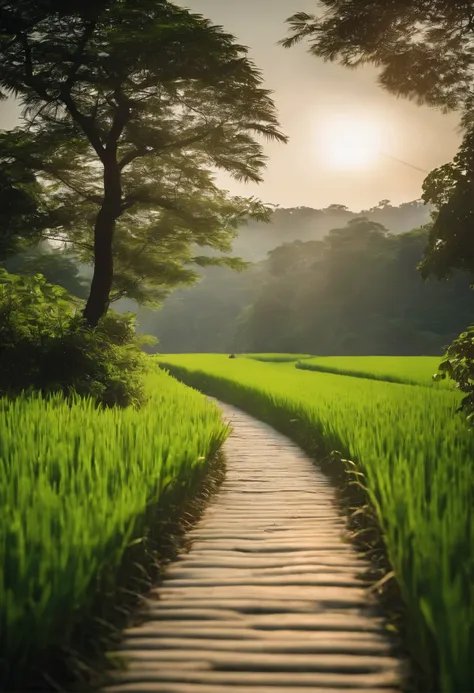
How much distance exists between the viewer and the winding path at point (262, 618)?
99.3 inches

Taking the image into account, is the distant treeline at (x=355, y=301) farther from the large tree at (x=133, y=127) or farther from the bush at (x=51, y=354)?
the bush at (x=51, y=354)

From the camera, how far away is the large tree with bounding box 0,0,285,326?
1010 centimetres

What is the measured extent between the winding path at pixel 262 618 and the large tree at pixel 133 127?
7675 mm

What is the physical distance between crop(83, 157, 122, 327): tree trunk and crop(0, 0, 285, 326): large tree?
0.07 feet

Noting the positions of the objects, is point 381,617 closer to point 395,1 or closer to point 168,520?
point 168,520

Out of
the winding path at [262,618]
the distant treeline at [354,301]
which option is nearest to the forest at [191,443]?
the winding path at [262,618]

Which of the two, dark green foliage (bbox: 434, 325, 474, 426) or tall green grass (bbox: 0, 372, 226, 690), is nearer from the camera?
tall green grass (bbox: 0, 372, 226, 690)

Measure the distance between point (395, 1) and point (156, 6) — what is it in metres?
5.05

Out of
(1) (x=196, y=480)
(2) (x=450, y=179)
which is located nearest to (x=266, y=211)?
(2) (x=450, y=179)

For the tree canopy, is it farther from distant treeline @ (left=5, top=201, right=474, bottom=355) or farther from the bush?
distant treeline @ (left=5, top=201, right=474, bottom=355)

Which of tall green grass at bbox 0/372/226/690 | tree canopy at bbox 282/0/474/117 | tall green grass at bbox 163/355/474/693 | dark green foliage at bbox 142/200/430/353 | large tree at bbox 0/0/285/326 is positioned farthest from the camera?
dark green foliage at bbox 142/200/430/353

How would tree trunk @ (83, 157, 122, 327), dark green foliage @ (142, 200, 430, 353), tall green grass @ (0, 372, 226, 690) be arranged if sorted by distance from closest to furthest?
tall green grass @ (0, 372, 226, 690), tree trunk @ (83, 157, 122, 327), dark green foliage @ (142, 200, 430, 353)

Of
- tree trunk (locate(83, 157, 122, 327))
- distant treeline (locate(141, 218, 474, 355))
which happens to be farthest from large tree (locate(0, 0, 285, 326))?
distant treeline (locate(141, 218, 474, 355))

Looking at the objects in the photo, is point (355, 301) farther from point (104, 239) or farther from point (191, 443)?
point (191, 443)
